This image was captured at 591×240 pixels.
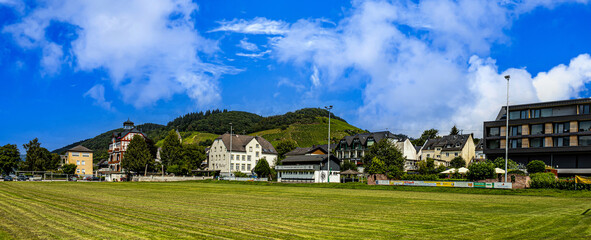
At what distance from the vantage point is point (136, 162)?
107750 mm

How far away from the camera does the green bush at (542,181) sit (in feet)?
161

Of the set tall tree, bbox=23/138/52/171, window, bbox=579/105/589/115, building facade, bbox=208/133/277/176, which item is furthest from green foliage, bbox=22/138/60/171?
window, bbox=579/105/589/115

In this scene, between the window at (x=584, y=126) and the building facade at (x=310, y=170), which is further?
the building facade at (x=310, y=170)

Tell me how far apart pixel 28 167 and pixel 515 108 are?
114606mm

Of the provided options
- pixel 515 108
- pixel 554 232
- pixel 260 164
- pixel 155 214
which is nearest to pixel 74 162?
pixel 260 164

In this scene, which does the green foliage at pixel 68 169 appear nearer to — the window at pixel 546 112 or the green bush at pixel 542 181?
the green bush at pixel 542 181

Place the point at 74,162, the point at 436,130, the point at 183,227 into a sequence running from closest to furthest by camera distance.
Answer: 1. the point at 183,227
2. the point at 74,162
3. the point at 436,130

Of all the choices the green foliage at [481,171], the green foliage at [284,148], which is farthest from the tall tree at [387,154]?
the green foliage at [284,148]

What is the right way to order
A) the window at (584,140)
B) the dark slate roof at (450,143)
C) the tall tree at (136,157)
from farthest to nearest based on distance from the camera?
1. the dark slate roof at (450,143)
2. the tall tree at (136,157)
3. the window at (584,140)

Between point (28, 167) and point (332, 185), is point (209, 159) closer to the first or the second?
point (28, 167)

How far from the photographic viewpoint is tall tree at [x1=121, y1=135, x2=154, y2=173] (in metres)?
108

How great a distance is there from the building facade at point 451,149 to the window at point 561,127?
3795 cm

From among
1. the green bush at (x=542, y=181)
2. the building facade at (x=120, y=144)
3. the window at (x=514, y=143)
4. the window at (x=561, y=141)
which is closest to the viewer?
the green bush at (x=542, y=181)

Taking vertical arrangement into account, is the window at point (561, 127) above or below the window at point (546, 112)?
below
